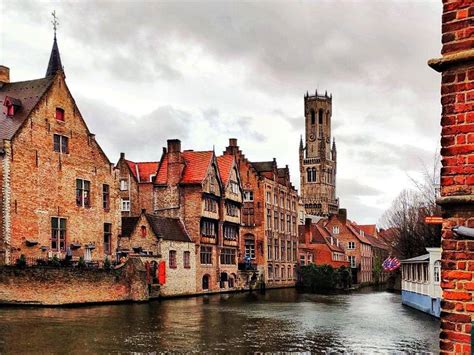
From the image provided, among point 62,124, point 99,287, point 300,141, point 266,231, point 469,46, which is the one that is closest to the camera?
point 469,46

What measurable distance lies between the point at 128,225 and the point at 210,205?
8.27 m

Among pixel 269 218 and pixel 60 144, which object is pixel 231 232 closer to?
pixel 269 218

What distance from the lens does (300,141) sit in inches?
6826

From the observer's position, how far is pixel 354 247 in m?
84.2

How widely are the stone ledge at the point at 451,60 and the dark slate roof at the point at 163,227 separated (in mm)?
41928

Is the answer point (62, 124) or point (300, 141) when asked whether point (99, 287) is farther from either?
point (300, 141)

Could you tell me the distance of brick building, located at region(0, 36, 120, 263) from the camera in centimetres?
3797

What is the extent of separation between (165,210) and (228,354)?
35832 mm

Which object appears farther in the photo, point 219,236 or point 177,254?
point 219,236

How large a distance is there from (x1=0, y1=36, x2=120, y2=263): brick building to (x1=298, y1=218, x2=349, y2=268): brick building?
37.5m

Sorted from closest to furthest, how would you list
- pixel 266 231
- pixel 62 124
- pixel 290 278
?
pixel 62 124 < pixel 266 231 < pixel 290 278

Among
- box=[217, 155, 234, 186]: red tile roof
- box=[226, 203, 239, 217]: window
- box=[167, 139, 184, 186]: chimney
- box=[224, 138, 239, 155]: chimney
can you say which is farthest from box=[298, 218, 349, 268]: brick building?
box=[167, 139, 184, 186]: chimney

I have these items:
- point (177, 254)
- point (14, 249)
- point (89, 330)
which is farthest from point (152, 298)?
point (89, 330)

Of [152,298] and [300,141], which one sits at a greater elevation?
[300,141]
